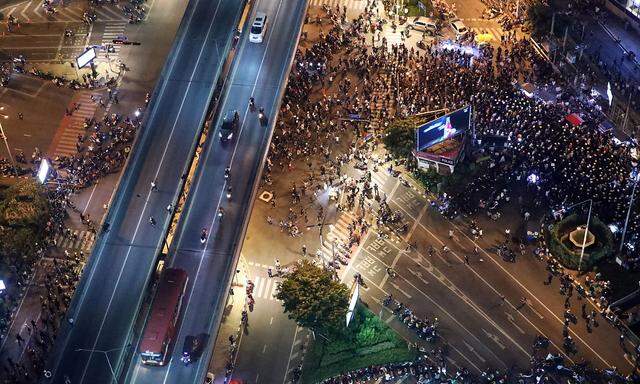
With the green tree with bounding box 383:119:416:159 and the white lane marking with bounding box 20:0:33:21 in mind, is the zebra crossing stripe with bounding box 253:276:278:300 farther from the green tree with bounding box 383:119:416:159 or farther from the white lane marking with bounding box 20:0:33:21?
the white lane marking with bounding box 20:0:33:21

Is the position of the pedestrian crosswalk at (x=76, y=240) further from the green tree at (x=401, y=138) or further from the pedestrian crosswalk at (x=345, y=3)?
the pedestrian crosswalk at (x=345, y=3)

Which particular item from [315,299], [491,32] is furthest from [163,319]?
[491,32]

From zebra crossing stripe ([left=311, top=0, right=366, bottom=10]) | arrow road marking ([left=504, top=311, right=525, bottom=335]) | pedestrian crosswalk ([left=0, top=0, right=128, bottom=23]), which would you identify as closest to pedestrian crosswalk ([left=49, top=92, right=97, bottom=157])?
pedestrian crosswalk ([left=0, top=0, right=128, bottom=23])

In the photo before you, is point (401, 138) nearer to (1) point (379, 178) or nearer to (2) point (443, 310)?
(1) point (379, 178)

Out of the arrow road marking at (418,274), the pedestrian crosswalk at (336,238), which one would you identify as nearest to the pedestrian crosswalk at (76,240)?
the pedestrian crosswalk at (336,238)

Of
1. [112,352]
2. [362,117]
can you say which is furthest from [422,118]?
[112,352]

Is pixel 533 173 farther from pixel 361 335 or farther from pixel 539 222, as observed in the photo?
pixel 361 335
